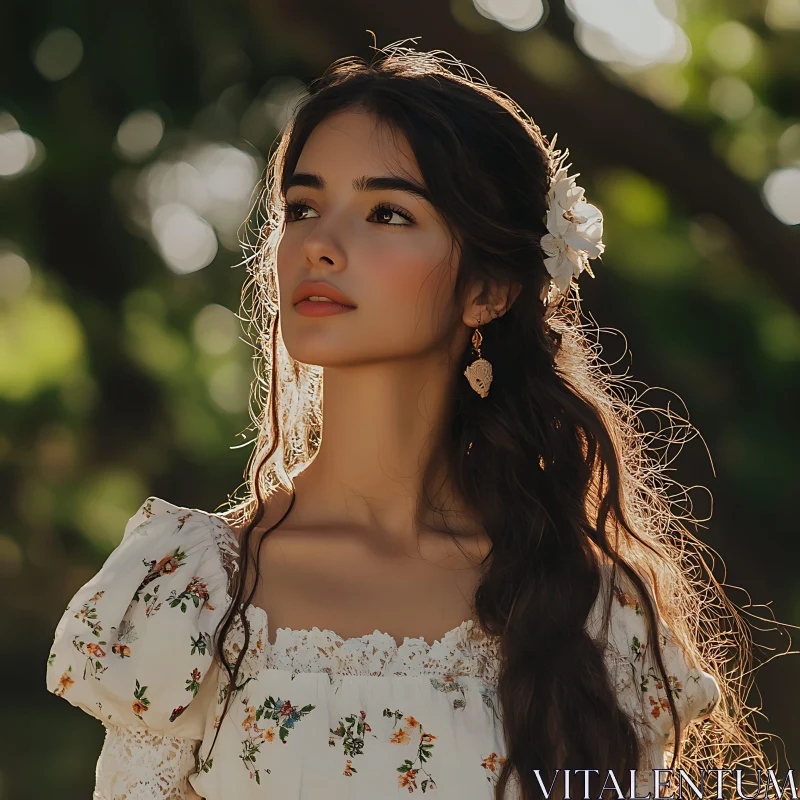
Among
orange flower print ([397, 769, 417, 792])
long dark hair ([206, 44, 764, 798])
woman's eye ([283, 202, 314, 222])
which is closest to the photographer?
orange flower print ([397, 769, 417, 792])

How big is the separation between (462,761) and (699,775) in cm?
70

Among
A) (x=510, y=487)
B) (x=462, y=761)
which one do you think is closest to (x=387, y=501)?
(x=510, y=487)

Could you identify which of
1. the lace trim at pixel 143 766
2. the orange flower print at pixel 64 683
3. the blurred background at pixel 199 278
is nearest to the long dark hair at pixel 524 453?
the lace trim at pixel 143 766

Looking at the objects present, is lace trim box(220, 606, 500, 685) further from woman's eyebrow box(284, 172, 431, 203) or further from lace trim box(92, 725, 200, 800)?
woman's eyebrow box(284, 172, 431, 203)

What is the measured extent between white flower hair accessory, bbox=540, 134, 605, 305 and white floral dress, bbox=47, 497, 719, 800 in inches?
28.6

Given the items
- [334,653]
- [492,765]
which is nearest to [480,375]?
[334,653]

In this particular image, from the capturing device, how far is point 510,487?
8.84 ft

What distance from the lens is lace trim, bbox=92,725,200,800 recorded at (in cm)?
231

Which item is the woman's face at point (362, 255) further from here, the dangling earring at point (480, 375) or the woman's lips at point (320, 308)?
the dangling earring at point (480, 375)

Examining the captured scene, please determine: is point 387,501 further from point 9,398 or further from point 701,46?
point 701,46

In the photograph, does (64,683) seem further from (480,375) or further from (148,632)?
(480,375)

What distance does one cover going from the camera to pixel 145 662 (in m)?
2.32

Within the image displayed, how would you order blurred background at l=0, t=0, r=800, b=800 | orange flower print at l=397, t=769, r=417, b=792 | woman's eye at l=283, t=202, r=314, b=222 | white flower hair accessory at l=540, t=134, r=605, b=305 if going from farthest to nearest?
1. blurred background at l=0, t=0, r=800, b=800
2. white flower hair accessory at l=540, t=134, r=605, b=305
3. woman's eye at l=283, t=202, r=314, b=222
4. orange flower print at l=397, t=769, r=417, b=792

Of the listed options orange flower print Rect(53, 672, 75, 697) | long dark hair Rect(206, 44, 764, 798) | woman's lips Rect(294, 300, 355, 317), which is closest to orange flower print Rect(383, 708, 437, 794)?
long dark hair Rect(206, 44, 764, 798)
